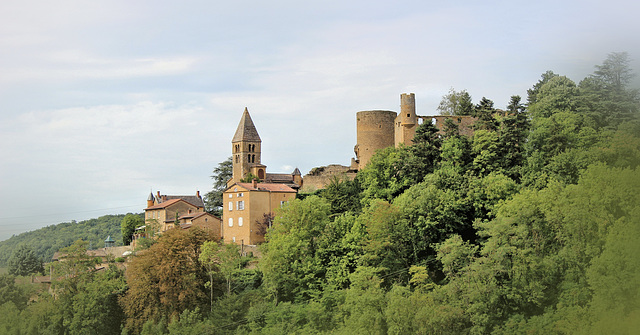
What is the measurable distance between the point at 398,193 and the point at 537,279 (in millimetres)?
11989

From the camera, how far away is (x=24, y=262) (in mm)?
61375

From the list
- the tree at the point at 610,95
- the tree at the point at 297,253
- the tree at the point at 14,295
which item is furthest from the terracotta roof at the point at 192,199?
the tree at the point at 610,95

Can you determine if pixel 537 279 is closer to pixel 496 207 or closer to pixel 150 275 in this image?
pixel 496 207

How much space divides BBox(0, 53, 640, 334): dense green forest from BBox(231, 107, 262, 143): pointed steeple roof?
58.3ft

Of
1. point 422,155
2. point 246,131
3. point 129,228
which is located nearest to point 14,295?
point 129,228

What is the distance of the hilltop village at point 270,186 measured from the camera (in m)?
45.0

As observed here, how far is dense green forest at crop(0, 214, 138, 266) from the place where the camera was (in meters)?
64.8

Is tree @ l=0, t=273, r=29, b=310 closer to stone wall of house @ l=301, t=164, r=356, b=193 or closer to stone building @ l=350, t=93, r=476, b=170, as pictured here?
stone wall of house @ l=301, t=164, r=356, b=193

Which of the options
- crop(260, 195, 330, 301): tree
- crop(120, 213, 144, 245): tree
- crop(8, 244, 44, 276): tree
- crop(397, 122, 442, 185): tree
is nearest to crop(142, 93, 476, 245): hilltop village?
crop(397, 122, 442, 185): tree

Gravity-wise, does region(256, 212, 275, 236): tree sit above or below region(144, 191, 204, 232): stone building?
below

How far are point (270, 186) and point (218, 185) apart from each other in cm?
1607

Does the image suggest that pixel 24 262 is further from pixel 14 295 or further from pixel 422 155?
pixel 422 155

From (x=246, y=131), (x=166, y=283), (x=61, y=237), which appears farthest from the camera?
(x=61, y=237)

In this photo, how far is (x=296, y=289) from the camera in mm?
38156
